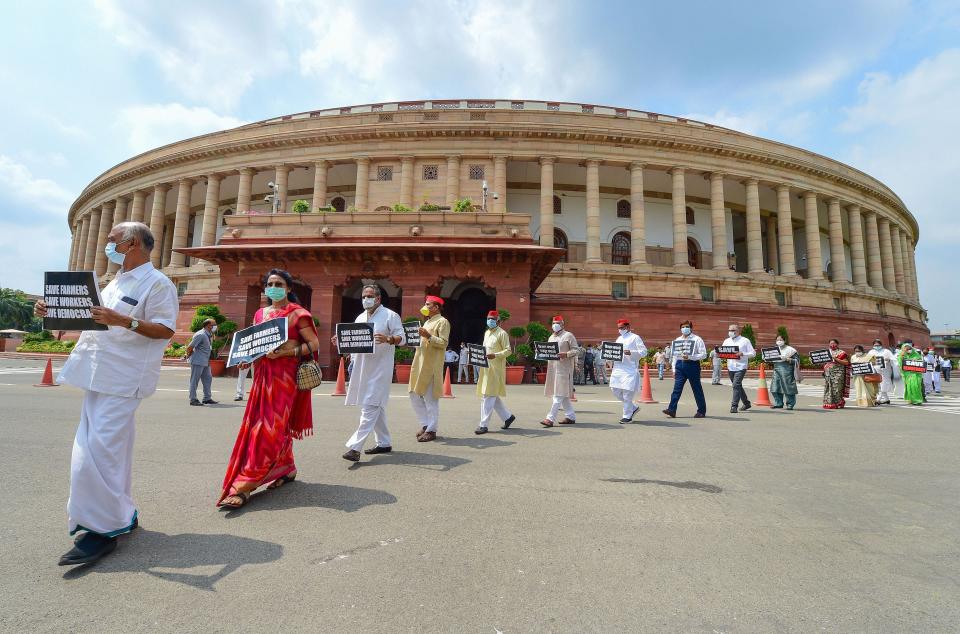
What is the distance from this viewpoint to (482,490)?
13.6 ft

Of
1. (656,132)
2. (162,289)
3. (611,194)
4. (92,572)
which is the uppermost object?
(656,132)

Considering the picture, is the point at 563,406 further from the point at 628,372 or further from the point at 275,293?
the point at 275,293

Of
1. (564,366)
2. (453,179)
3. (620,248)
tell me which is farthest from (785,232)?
(564,366)

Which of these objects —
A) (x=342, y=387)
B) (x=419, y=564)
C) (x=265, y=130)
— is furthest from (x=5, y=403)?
(x=265, y=130)

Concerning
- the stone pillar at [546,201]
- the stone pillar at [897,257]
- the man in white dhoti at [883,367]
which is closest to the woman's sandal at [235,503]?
the man in white dhoti at [883,367]

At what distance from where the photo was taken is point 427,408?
652 centimetres

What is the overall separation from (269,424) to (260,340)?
0.70 metres

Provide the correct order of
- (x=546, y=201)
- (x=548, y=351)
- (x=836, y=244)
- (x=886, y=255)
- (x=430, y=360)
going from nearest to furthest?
(x=430, y=360)
(x=548, y=351)
(x=546, y=201)
(x=836, y=244)
(x=886, y=255)

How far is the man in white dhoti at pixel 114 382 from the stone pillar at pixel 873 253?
4808 cm

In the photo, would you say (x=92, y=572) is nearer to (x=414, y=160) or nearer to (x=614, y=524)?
(x=614, y=524)

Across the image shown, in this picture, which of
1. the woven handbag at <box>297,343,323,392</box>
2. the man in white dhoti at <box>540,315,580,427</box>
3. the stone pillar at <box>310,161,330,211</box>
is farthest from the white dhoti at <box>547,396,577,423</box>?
the stone pillar at <box>310,161,330,211</box>

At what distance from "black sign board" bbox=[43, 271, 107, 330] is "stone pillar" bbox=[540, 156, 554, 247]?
2812 centimetres

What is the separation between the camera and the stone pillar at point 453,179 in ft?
98.1

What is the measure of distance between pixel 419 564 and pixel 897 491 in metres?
4.67
